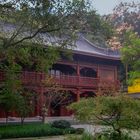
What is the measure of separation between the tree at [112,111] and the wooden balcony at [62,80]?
17025mm

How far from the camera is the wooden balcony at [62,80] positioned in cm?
3438

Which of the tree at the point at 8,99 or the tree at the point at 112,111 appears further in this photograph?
the tree at the point at 8,99

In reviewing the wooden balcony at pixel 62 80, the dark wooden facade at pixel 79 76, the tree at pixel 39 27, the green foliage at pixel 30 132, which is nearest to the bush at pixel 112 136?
the tree at pixel 39 27

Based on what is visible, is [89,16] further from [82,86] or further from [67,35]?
[82,86]

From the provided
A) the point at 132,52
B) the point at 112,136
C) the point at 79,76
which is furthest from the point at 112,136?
the point at 79,76

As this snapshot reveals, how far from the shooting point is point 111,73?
1768 inches

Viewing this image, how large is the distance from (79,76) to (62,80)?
8.55 feet

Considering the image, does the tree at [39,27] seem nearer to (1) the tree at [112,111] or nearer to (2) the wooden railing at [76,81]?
(1) the tree at [112,111]

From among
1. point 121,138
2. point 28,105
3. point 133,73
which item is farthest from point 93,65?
point 121,138

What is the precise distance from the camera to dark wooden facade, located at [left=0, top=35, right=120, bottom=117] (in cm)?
3503

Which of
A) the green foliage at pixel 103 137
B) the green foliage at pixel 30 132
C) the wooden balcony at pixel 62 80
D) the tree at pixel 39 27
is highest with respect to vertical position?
the tree at pixel 39 27

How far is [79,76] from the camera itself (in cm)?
4000

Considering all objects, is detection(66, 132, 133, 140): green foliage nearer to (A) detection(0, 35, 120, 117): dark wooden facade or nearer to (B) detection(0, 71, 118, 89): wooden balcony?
(B) detection(0, 71, 118, 89): wooden balcony

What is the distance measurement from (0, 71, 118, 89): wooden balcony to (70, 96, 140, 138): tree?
1703cm
